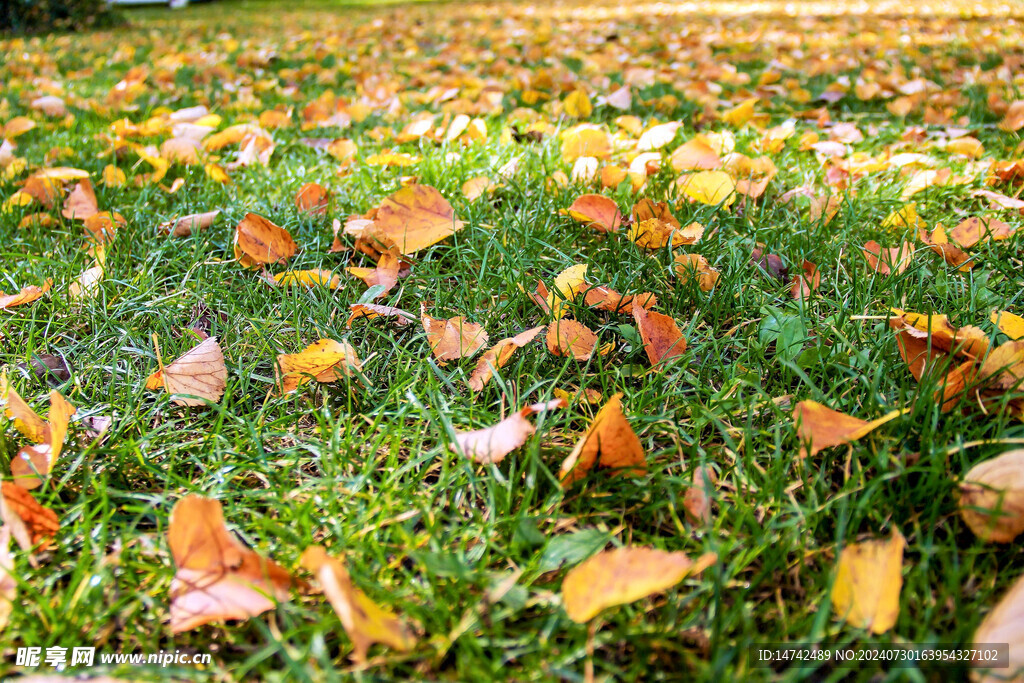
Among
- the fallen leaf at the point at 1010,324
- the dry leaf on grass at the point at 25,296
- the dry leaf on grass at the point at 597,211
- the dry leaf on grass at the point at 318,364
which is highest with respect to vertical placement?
the dry leaf on grass at the point at 597,211

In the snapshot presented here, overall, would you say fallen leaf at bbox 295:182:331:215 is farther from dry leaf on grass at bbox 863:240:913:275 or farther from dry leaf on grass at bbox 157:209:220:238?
dry leaf on grass at bbox 863:240:913:275

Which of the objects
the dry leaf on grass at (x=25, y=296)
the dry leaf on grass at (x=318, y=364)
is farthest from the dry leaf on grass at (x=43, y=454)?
the dry leaf on grass at (x=25, y=296)

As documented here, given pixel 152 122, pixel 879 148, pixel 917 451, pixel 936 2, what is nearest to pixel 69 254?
pixel 152 122

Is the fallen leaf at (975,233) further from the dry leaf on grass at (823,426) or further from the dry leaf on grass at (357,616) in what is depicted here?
the dry leaf on grass at (357,616)

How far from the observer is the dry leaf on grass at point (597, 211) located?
1524 mm

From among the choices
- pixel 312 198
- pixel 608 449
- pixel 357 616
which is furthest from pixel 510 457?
pixel 312 198

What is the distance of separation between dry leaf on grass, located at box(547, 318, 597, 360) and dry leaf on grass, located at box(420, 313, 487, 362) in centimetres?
14

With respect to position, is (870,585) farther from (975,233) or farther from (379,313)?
(975,233)

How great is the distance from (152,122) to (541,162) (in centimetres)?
168

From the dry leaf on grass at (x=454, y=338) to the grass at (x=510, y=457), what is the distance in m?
0.03

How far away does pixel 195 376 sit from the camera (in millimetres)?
1240

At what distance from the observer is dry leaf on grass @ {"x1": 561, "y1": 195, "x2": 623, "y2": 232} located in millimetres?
1524

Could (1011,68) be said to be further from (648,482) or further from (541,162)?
(648,482)

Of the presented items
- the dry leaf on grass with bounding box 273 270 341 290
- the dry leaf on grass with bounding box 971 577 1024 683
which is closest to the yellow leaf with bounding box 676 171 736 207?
the dry leaf on grass with bounding box 273 270 341 290
